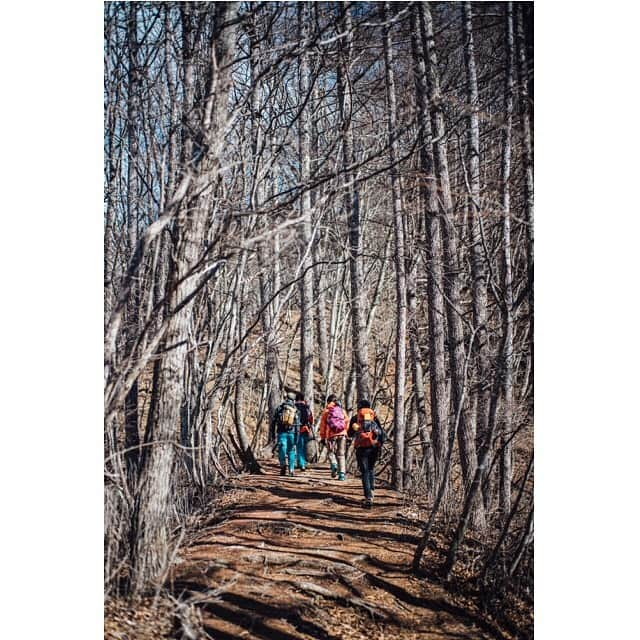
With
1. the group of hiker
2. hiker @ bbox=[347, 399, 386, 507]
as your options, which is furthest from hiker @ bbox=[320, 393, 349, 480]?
hiker @ bbox=[347, 399, 386, 507]

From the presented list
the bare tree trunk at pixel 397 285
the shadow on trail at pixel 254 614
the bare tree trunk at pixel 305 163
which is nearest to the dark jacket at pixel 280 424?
the bare tree trunk at pixel 397 285

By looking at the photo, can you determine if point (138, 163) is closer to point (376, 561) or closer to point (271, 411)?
point (271, 411)

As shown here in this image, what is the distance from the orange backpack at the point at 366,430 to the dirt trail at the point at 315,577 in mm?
554

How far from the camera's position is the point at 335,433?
6.73m

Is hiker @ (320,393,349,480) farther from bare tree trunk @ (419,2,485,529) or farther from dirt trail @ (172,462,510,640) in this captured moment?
bare tree trunk @ (419,2,485,529)

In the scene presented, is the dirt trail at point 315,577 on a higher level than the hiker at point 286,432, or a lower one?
lower

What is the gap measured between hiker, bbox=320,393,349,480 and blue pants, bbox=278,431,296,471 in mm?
431

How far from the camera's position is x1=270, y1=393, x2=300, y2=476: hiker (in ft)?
23.3

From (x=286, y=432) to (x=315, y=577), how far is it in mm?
1626

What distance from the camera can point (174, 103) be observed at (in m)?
6.36

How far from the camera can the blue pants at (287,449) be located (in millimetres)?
7102


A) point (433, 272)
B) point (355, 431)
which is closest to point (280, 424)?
point (355, 431)

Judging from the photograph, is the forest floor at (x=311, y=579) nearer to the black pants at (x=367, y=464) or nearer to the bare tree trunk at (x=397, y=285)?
the black pants at (x=367, y=464)

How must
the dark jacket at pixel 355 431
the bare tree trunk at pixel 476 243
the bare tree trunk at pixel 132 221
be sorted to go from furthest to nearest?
the dark jacket at pixel 355 431 → the bare tree trunk at pixel 476 243 → the bare tree trunk at pixel 132 221
